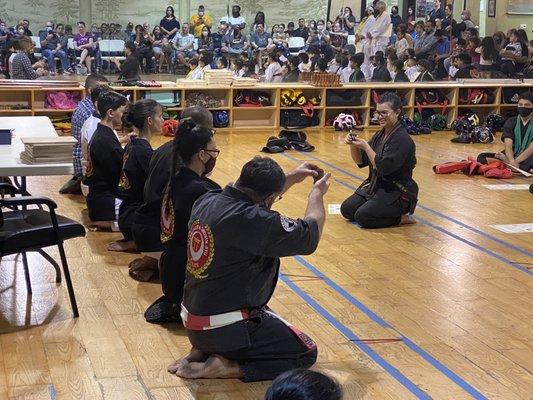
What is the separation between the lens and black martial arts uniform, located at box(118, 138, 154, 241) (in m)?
6.24

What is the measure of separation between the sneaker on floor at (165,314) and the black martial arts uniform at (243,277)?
0.68m

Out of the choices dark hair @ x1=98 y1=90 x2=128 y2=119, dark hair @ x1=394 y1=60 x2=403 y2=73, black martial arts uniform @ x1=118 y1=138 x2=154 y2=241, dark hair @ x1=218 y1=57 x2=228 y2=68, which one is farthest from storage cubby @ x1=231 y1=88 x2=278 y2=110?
black martial arts uniform @ x1=118 y1=138 x2=154 y2=241

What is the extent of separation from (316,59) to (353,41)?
84 cm

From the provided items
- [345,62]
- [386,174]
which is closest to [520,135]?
[386,174]

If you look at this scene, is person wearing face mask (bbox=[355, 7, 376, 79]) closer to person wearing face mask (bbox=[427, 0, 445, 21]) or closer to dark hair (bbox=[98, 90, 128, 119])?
person wearing face mask (bbox=[427, 0, 445, 21])

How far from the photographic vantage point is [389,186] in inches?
294

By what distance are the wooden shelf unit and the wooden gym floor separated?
480cm

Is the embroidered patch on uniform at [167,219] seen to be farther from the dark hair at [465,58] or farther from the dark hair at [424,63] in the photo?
the dark hair at [465,58]

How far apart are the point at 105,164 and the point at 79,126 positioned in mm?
1270

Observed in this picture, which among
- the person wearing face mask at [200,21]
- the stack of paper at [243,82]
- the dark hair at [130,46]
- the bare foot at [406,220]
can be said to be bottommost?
the bare foot at [406,220]

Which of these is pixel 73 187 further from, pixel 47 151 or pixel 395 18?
pixel 395 18

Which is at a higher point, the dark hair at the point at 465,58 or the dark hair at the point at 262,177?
the dark hair at the point at 262,177

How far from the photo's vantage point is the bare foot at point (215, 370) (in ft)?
14.0

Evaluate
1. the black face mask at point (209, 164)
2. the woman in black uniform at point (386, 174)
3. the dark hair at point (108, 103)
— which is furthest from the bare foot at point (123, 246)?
the woman in black uniform at point (386, 174)
